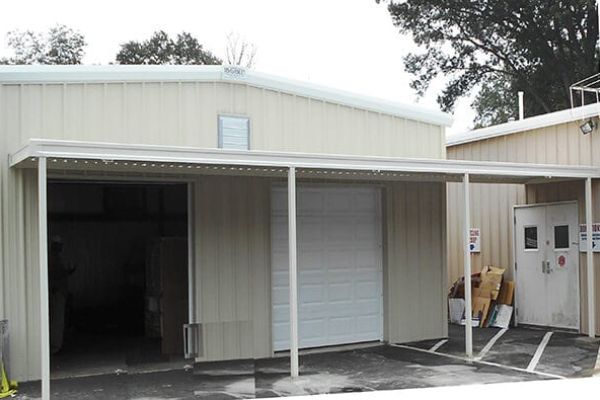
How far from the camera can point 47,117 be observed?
832cm

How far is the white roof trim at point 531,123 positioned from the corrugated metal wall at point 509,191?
9 centimetres

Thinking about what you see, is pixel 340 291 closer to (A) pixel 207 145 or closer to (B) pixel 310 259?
(B) pixel 310 259

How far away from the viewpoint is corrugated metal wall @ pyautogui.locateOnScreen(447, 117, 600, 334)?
35.8ft

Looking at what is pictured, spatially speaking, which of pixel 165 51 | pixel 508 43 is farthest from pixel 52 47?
pixel 508 43

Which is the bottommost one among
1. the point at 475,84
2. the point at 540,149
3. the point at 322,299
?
the point at 322,299

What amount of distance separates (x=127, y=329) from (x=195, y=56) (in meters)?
22.0

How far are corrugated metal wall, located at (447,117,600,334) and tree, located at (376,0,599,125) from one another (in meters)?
11.0

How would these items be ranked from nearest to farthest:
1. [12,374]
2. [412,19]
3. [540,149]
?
[12,374] → [540,149] → [412,19]

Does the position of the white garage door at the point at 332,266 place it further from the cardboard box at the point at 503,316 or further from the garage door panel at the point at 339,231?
the cardboard box at the point at 503,316

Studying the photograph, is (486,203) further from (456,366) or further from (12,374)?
(12,374)

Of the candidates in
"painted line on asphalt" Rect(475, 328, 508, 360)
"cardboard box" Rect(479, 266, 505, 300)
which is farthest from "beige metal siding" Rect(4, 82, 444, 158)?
"painted line on asphalt" Rect(475, 328, 508, 360)

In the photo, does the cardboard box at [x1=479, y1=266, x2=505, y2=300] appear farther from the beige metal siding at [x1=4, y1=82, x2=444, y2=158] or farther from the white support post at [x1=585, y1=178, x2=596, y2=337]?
the beige metal siding at [x1=4, y1=82, x2=444, y2=158]

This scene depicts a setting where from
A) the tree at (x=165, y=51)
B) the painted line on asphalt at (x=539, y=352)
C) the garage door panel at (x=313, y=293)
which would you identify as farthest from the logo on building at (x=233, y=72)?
the tree at (x=165, y=51)

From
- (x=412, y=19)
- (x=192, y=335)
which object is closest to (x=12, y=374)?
(x=192, y=335)
